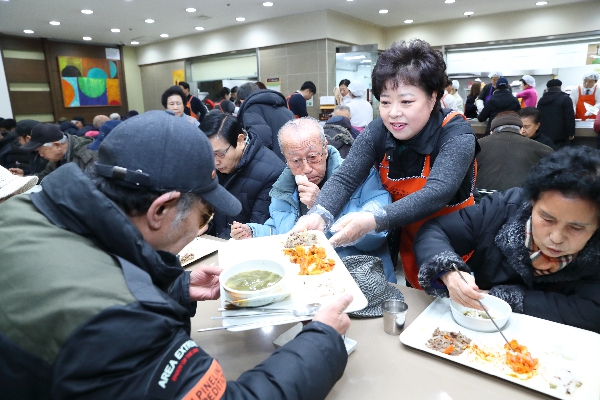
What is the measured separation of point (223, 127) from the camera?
2.36m

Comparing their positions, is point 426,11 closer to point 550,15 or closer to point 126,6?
point 550,15

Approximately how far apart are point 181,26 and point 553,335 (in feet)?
35.9

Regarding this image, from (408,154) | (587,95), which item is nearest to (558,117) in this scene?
(587,95)

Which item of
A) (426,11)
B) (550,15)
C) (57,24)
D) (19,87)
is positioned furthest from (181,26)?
(550,15)

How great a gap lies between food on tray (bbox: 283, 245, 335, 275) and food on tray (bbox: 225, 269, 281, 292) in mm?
157

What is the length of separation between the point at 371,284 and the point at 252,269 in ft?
1.39

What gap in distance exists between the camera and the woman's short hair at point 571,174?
46.0 inches

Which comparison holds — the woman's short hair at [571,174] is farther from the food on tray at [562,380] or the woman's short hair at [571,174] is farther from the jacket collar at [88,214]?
the jacket collar at [88,214]

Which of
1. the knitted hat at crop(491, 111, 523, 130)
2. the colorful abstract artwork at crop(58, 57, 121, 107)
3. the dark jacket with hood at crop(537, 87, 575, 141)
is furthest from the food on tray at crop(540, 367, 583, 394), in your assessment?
the colorful abstract artwork at crop(58, 57, 121, 107)

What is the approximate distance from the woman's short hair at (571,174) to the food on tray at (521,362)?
1.65ft

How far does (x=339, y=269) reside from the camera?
1.38 metres

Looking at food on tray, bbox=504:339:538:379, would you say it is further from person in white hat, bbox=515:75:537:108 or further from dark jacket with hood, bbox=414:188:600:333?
person in white hat, bbox=515:75:537:108

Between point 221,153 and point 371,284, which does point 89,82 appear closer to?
point 221,153

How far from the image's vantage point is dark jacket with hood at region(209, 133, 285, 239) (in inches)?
95.0
